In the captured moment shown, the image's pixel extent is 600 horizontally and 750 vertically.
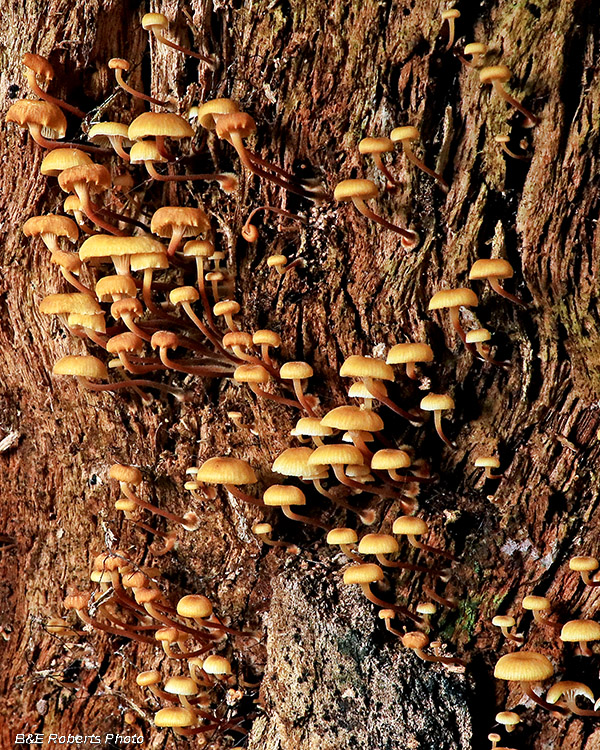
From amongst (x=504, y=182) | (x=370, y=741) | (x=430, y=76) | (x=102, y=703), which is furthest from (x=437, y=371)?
(x=102, y=703)

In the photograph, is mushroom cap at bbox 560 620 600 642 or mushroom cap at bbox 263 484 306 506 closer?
mushroom cap at bbox 560 620 600 642

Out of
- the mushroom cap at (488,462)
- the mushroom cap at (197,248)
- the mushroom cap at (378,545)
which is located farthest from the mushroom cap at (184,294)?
the mushroom cap at (488,462)

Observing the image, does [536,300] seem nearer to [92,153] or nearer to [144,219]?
[144,219]

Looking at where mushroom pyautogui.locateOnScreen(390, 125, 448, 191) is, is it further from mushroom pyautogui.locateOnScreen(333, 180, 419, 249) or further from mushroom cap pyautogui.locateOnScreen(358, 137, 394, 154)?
mushroom pyautogui.locateOnScreen(333, 180, 419, 249)

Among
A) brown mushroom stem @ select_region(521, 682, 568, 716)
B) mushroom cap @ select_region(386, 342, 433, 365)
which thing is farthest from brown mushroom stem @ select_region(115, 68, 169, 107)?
brown mushroom stem @ select_region(521, 682, 568, 716)

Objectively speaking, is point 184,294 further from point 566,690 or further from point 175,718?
point 566,690

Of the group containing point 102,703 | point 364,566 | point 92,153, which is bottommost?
point 102,703

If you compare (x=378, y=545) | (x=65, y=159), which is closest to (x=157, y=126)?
(x=65, y=159)
